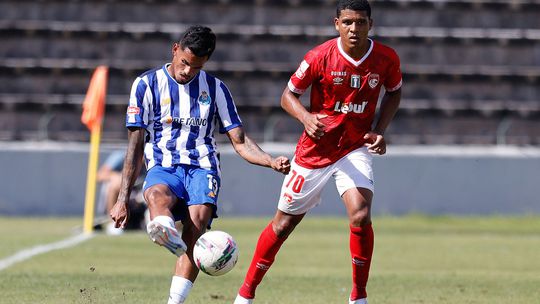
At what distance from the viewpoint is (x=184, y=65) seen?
285 inches

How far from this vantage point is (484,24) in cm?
2539

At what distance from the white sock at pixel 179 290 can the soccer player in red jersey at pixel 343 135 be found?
2.61 ft

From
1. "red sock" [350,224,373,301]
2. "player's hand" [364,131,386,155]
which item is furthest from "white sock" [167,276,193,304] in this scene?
"player's hand" [364,131,386,155]

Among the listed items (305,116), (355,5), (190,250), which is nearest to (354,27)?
(355,5)

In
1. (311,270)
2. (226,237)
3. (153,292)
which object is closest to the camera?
(226,237)

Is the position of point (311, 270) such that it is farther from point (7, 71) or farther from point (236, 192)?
point (7, 71)

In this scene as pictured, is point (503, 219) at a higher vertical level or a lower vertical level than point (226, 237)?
lower

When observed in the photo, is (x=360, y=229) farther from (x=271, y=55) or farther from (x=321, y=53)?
(x=271, y=55)

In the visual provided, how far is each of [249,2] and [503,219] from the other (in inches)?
300

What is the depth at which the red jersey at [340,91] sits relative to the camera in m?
7.78

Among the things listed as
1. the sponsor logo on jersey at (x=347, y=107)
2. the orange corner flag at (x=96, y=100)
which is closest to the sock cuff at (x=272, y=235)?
the sponsor logo on jersey at (x=347, y=107)

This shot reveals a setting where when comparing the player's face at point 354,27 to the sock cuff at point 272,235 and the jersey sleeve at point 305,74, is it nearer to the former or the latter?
the jersey sleeve at point 305,74

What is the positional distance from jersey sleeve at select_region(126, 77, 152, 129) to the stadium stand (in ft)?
53.1

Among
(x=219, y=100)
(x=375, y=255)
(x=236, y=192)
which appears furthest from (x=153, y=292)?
(x=236, y=192)
